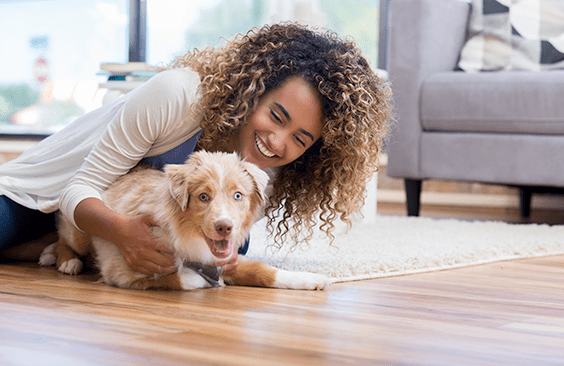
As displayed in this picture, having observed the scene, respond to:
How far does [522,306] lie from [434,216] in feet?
8.23

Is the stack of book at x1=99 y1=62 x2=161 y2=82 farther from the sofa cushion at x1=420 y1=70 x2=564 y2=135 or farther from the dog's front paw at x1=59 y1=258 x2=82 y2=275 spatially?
the sofa cushion at x1=420 y1=70 x2=564 y2=135

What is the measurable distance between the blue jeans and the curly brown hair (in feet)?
2.12

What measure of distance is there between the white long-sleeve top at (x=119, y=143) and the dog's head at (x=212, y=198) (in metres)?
0.26

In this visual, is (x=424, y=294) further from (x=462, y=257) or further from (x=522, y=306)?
(x=462, y=257)

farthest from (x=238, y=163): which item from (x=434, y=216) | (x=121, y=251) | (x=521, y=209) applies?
(x=521, y=209)

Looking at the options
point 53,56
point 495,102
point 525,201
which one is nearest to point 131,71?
point 495,102

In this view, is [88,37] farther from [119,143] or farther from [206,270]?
[206,270]

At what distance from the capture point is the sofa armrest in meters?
3.39

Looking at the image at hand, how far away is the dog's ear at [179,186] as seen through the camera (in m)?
1.44

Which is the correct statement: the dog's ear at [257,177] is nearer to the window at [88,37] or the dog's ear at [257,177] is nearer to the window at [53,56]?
the window at [88,37]

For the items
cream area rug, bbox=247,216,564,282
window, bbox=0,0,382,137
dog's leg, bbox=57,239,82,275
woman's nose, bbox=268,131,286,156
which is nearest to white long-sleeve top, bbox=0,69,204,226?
dog's leg, bbox=57,239,82,275

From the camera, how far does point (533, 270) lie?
2029mm

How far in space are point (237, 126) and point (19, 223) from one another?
31.7 inches

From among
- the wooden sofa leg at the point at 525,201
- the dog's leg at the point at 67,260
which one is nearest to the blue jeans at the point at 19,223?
the dog's leg at the point at 67,260
